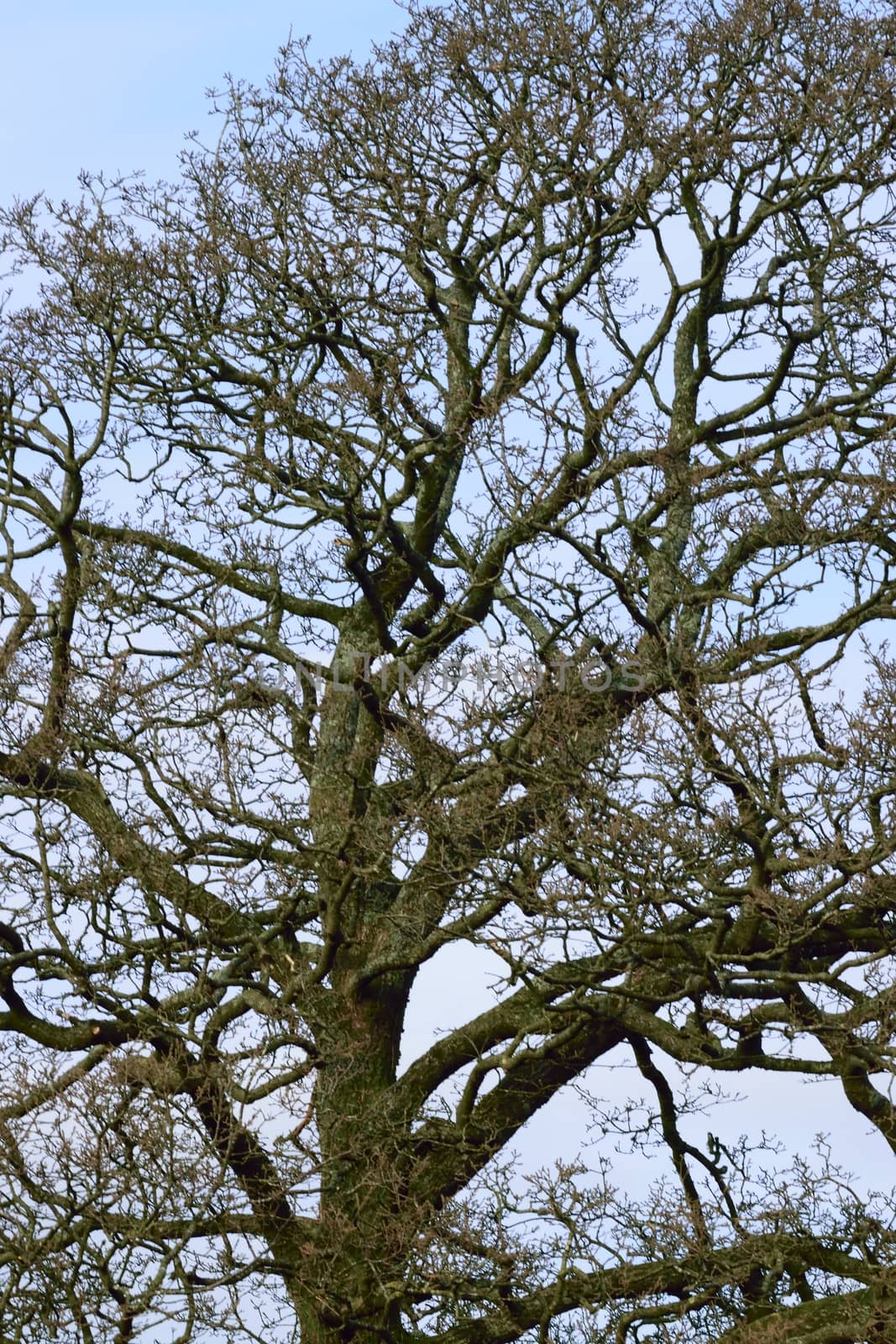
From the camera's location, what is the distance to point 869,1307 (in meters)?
10.5

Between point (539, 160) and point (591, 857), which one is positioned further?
point (539, 160)

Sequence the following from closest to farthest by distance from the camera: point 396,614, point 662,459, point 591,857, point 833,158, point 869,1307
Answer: point 591,857
point 869,1307
point 662,459
point 833,158
point 396,614

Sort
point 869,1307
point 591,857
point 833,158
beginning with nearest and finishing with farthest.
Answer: point 591,857 → point 869,1307 → point 833,158

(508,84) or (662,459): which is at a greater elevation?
(508,84)

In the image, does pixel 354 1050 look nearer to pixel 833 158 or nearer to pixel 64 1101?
pixel 64 1101

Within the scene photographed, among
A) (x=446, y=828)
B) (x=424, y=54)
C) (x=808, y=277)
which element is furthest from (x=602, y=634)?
(x=424, y=54)

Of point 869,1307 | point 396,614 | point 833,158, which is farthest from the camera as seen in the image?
point 396,614

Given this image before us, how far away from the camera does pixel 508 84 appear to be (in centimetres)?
1355

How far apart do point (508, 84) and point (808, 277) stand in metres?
3.11

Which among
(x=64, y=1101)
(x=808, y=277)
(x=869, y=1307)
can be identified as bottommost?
(x=869, y=1307)

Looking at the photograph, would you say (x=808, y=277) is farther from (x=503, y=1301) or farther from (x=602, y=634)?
(x=503, y=1301)

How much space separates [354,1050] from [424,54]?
8.75 meters

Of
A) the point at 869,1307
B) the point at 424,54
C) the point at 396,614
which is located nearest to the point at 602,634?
the point at 396,614

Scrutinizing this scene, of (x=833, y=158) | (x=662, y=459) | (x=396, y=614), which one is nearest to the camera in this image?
(x=662, y=459)
